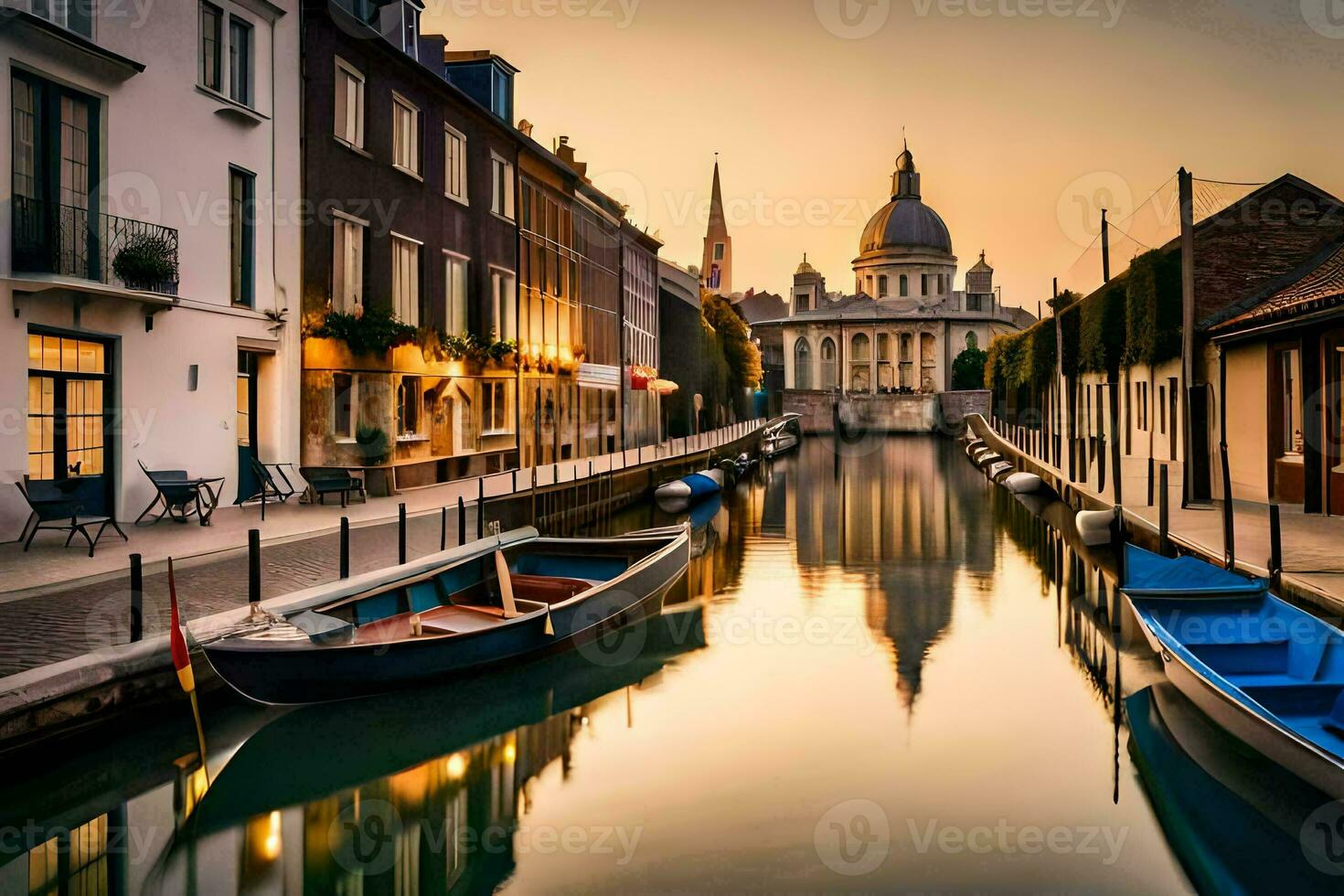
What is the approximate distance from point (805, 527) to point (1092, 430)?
21.4 meters

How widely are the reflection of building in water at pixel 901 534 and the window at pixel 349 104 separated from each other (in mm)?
12325

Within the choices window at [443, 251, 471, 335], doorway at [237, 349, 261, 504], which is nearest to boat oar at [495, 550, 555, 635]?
doorway at [237, 349, 261, 504]

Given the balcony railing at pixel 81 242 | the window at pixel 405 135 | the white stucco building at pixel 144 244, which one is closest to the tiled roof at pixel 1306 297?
the window at pixel 405 135

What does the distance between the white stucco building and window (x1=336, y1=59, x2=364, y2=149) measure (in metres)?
1.19

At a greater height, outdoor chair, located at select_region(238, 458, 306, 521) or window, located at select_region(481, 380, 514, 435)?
window, located at select_region(481, 380, 514, 435)

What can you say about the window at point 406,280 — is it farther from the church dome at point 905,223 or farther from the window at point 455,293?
the church dome at point 905,223

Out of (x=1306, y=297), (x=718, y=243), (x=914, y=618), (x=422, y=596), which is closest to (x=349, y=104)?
(x=422, y=596)

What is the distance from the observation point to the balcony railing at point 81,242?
13406 millimetres

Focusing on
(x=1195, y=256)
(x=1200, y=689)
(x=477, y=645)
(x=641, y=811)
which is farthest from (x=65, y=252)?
(x=1195, y=256)

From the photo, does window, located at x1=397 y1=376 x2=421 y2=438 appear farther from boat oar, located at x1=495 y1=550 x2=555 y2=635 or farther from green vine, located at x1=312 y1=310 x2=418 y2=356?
boat oar, located at x1=495 y1=550 x2=555 y2=635

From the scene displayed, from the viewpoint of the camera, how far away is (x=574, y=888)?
23.0ft

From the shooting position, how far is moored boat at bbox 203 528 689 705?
924 centimetres

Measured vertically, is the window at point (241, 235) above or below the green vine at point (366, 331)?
above

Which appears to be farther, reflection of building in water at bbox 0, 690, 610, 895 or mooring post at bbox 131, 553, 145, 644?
mooring post at bbox 131, 553, 145, 644
